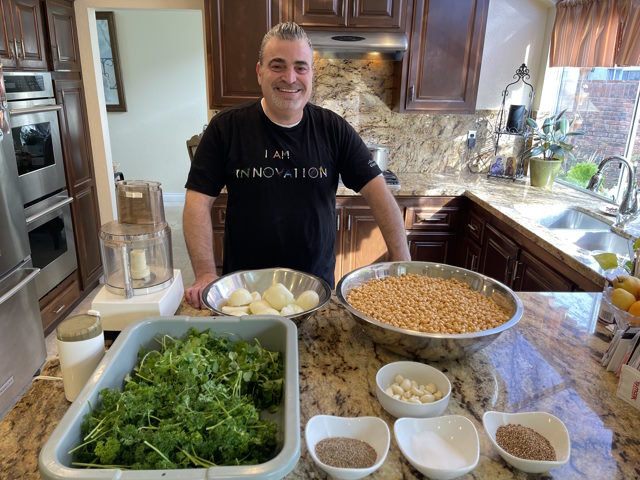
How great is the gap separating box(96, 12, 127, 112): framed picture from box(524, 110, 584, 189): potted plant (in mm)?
4816

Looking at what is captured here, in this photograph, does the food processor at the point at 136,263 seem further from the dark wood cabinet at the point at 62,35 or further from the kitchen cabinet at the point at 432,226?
the dark wood cabinet at the point at 62,35

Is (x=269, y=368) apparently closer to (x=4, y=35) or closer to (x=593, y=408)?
(x=593, y=408)

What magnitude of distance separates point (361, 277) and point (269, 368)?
1.92 feet

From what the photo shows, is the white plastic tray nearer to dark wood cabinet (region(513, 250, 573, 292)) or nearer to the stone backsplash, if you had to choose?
dark wood cabinet (region(513, 250, 573, 292))

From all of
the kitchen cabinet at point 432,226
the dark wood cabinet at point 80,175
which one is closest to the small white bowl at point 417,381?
the kitchen cabinet at point 432,226

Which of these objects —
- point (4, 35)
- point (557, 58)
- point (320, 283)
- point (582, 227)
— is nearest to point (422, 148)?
point (557, 58)

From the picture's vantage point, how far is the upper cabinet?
3.06 metres

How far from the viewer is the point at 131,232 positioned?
4.42ft

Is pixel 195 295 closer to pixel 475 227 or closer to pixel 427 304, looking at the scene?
pixel 427 304

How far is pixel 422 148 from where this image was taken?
379 cm

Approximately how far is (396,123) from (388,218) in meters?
1.98

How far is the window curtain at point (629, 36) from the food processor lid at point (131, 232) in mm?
2725

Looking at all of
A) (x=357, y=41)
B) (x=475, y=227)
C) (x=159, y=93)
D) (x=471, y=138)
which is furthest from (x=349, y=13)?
(x=159, y=93)

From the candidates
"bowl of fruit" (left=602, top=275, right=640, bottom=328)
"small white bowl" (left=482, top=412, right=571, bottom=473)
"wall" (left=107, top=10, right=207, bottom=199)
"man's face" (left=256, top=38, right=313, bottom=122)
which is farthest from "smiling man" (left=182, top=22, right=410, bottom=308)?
"wall" (left=107, top=10, right=207, bottom=199)
